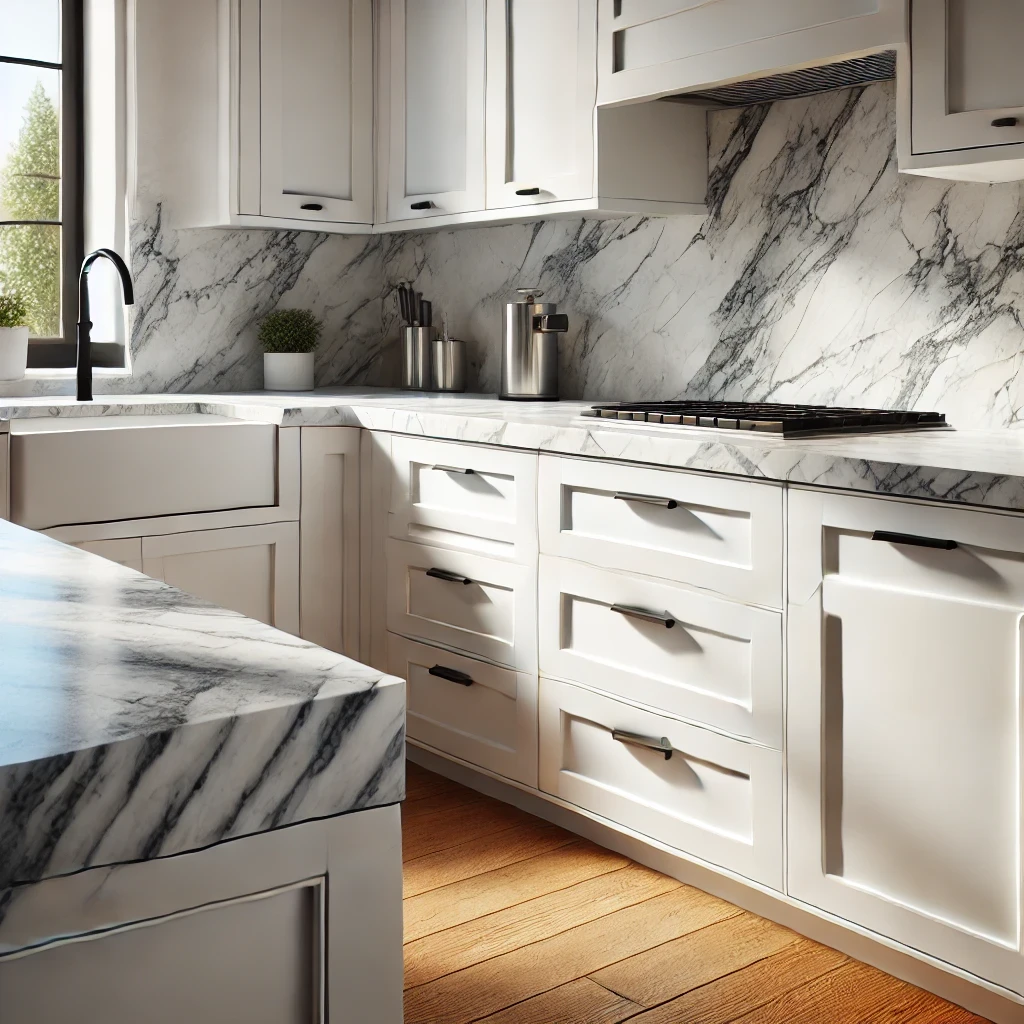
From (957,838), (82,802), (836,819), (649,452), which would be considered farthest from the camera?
(649,452)

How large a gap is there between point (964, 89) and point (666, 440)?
75 cm

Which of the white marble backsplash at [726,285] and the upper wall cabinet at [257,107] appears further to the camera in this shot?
the upper wall cabinet at [257,107]

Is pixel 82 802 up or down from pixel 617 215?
down

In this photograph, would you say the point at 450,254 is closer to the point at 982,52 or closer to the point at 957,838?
the point at 982,52

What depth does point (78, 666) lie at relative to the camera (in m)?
0.62

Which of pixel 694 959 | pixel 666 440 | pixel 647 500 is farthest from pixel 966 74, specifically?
pixel 694 959

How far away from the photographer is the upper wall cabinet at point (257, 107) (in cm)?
331

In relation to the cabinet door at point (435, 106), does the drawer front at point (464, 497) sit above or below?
below

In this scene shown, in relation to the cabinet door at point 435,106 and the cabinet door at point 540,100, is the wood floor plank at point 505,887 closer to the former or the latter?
the cabinet door at point 540,100

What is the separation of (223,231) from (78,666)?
125 inches

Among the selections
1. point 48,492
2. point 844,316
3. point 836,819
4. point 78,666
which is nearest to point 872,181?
point 844,316

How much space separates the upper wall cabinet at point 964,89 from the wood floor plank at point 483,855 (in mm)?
1472

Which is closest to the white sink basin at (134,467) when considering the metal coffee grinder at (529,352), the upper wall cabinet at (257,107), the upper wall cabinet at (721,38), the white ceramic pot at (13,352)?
the white ceramic pot at (13,352)

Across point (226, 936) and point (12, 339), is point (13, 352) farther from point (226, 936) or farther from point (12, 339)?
point (226, 936)
